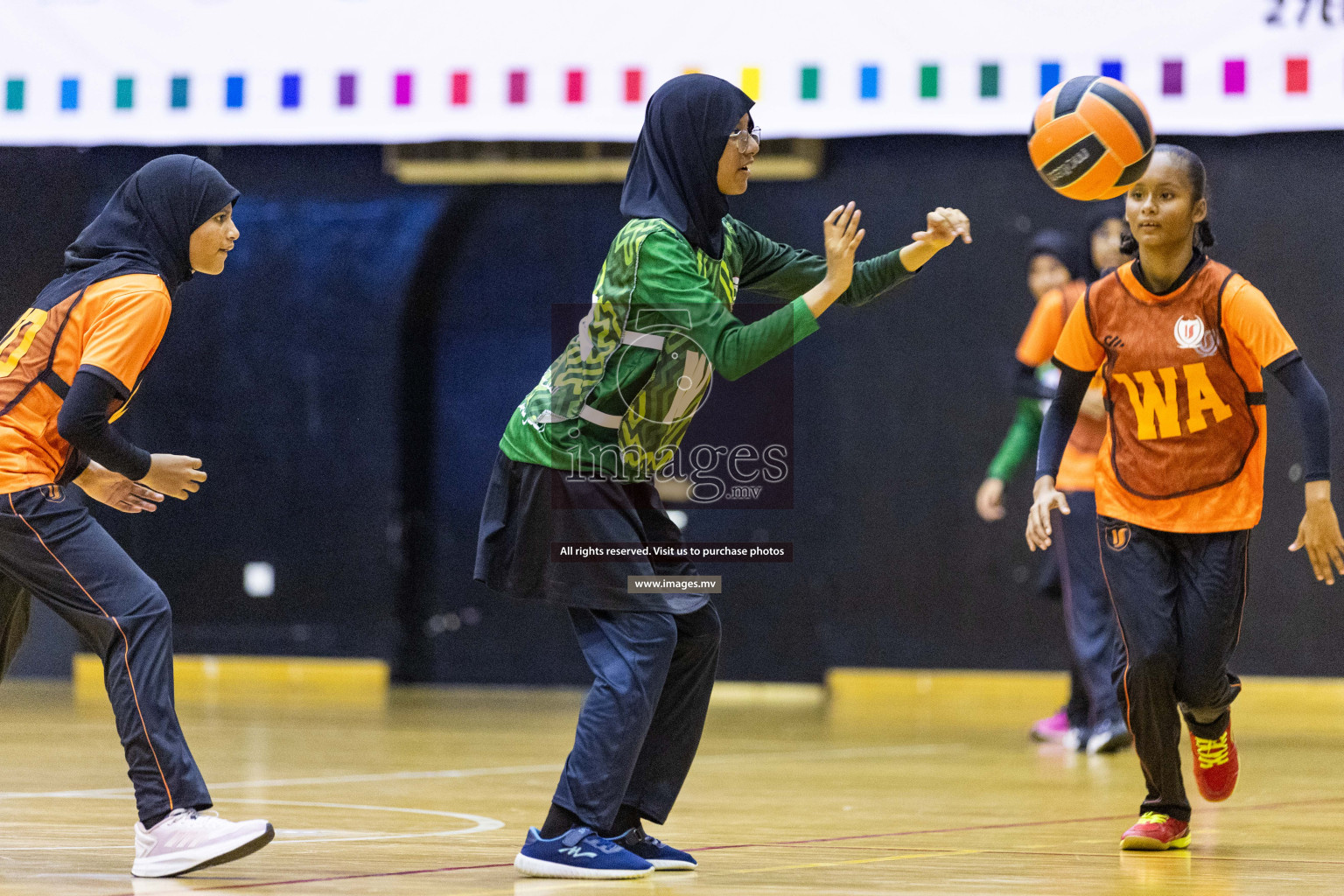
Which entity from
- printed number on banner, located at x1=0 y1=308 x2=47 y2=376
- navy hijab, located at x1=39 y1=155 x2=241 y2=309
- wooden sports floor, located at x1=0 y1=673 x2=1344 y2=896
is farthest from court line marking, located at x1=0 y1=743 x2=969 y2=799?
navy hijab, located at x1=39 y1=155 x2=241 y2=309

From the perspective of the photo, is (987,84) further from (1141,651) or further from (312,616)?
(312,616)

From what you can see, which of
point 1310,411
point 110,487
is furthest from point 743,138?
point 110,487

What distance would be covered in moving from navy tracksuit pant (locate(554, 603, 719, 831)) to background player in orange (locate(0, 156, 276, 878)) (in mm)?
644

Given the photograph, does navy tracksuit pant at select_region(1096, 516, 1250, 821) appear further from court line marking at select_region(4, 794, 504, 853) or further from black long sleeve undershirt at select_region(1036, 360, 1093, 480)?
court line marking at select_region(4, 794, 504, 853)

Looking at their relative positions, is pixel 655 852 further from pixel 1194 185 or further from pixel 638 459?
pixel 1194 185

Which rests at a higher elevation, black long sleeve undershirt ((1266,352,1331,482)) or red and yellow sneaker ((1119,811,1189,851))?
black long sleeve undershirt ((1266,352,1331,482))

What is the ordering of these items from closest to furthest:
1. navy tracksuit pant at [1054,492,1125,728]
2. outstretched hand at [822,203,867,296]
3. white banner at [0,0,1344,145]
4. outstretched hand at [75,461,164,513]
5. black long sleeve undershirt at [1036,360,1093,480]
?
outstretched hand at [822,203,867,296]
outstretched hand at [75,461,164,513]
black long sleeve undershirt at [1036,360,1093,480]
navy tracksuit pant at [1054,492,1125,728]
white banner at [0,0,1344,145]

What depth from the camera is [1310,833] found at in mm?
4441

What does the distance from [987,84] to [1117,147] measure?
348 cm

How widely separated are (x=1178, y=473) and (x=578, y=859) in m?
1.69

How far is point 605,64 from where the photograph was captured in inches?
297

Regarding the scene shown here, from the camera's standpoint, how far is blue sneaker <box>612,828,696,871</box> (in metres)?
3.67

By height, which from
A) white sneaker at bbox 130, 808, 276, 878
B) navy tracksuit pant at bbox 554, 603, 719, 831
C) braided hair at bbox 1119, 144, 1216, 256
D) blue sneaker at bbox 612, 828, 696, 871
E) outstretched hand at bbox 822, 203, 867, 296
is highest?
braided hair at bbox 1119, 144, 1216, 256

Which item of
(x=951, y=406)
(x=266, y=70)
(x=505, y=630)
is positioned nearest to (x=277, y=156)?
(x=266, y=70)
